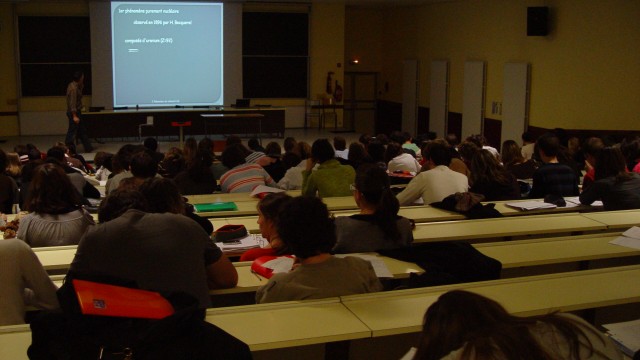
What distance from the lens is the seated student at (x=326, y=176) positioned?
5.95m

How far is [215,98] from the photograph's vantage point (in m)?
15.5

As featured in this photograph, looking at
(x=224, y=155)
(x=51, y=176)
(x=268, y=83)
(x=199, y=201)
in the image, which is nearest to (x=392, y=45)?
(x=268, y=83)

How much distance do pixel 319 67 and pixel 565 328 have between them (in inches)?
585

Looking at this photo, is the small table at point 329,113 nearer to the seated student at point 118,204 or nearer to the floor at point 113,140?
the floor at point 113,140

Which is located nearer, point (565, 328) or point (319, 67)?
point (565, 328)

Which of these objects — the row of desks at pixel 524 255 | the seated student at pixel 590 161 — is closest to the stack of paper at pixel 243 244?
the row of desks at pixel 524 255

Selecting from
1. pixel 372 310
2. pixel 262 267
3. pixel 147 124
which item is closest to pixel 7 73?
pixel 147 124

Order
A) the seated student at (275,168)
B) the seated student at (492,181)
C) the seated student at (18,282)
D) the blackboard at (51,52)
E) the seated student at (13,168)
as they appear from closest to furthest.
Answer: the seated student at (18,282) < the seated student at (492,181) < the seated student at (13,168) < the seated student at (275,168) < the blackboard at (51,52)

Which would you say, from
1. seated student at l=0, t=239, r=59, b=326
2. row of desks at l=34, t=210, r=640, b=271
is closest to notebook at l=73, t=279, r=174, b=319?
seated student at l=0, t=239, r=59, b=326

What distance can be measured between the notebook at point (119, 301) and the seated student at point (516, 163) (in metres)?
5.47

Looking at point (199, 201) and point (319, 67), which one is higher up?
point (319, 67)

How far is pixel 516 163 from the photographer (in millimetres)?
7453

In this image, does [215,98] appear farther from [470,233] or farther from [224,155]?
[470,233]

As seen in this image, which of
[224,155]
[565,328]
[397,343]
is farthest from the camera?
[224,155]
